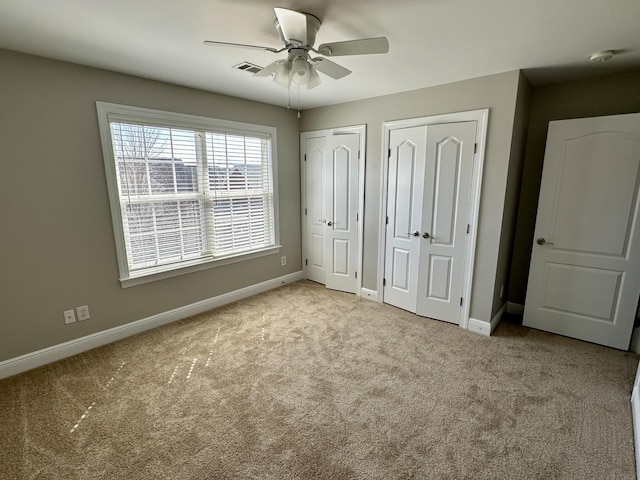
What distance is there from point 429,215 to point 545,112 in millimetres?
1518

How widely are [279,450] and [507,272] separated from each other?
118 inches

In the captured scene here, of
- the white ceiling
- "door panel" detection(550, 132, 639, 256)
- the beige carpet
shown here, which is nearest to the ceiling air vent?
the white ceiling

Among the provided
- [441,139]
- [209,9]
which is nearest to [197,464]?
[209,9]

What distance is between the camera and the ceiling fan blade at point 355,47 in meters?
1.61

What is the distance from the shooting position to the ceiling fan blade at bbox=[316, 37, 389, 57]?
5.28 ft

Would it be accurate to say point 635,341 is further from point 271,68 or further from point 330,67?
point 271,68

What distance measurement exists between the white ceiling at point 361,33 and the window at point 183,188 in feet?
1.78

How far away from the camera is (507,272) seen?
3.34 metres

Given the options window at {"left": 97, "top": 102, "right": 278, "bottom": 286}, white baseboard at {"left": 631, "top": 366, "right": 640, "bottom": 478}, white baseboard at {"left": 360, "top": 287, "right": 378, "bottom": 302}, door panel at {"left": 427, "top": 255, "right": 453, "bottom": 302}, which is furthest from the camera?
white baseboard at {"left": 360, "top": 287, "right": 378, "bottom": 302}

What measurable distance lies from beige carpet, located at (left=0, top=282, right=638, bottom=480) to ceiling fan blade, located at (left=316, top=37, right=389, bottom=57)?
224 centimetres

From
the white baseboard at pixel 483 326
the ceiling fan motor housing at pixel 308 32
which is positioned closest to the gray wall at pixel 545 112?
the white baseboard at pixel 483 326

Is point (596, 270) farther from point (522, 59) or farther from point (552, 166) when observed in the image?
point (522, 59)

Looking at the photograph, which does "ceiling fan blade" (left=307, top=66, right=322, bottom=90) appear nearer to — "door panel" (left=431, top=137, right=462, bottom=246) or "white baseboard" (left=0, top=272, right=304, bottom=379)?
"door panel" (left=431, top=137, right=462, bottom=246)

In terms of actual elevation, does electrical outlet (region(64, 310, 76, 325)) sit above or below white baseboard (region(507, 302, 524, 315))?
above
